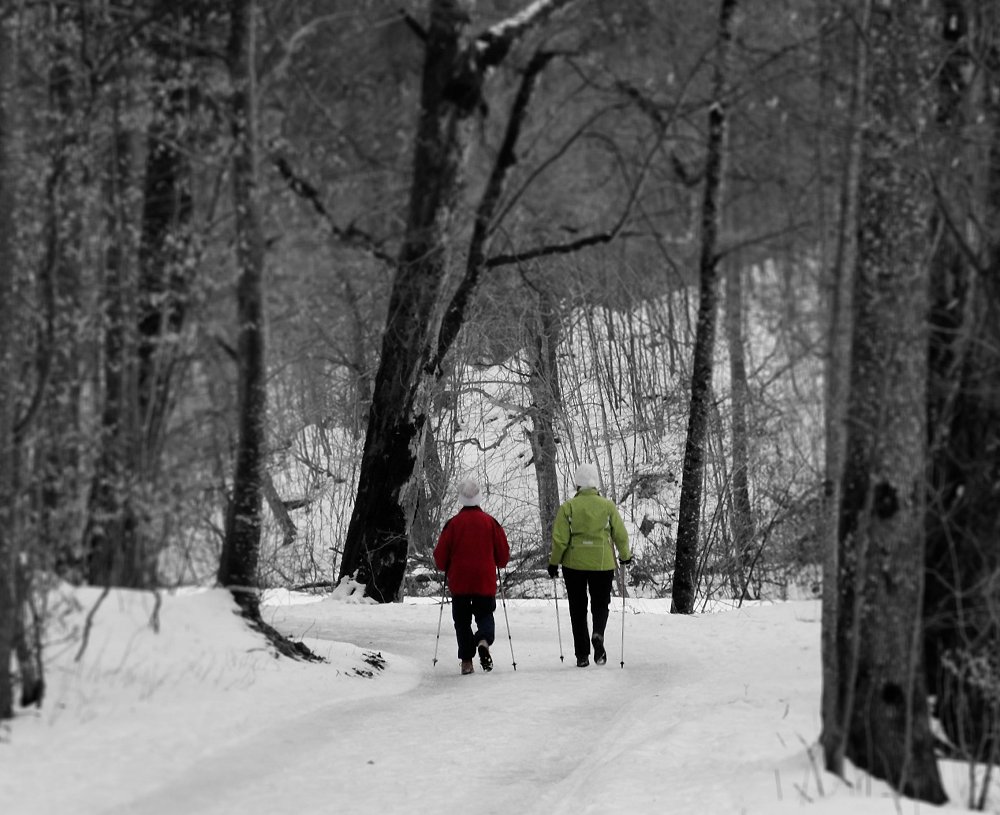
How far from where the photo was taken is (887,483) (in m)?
7.73

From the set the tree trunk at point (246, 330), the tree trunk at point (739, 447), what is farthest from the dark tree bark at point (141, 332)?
the tree trunk at point (739, 447)

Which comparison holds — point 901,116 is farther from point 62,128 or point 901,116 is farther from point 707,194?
point 707,194

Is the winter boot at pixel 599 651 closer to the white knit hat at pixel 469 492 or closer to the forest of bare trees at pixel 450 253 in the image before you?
the white knit hat at pixel 469 492

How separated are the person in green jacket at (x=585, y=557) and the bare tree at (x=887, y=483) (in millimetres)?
5452

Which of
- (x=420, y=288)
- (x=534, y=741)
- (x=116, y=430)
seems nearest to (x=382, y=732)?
(x=534, y=741)

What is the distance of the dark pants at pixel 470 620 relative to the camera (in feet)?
43.1

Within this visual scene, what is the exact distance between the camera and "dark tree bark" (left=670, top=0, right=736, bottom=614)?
17.4 meters

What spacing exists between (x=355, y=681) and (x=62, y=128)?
5.45 meters

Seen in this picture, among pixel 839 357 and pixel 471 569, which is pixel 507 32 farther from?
pixel 839 357

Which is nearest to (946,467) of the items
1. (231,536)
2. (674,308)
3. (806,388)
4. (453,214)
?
(231,536)

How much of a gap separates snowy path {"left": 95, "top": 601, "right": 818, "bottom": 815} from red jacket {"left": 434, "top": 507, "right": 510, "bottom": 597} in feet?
3.06

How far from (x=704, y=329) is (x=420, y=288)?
4145 mm

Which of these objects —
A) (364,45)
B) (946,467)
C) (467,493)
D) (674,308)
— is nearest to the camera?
(946,467)

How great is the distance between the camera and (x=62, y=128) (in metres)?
9.31
